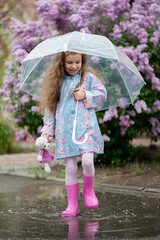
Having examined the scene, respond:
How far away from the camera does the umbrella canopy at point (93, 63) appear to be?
14.1 feet

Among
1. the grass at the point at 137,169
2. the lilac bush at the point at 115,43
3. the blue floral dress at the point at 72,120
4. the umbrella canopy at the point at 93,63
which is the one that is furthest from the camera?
the lilac bush at the point at 115,43

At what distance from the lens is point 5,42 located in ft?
53.7

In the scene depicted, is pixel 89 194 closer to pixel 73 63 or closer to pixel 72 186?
pixel 72 186

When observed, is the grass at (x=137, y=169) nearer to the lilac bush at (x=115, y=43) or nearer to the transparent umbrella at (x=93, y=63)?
the lilac bush at (x=115, y=43)

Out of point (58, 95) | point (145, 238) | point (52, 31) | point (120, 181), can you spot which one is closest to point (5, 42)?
point (52, 31)

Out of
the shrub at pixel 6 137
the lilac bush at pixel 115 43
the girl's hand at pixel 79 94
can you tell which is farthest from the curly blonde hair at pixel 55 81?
the shrub at pixel 6 137

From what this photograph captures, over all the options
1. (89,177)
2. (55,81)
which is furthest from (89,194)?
(55,81)

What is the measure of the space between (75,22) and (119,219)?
3.85 metres

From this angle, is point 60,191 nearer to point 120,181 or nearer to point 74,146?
point 120,181

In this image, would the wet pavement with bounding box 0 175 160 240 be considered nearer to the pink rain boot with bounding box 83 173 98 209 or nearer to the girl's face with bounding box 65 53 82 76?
the pink rain boot with bounding box 83 173 98 209

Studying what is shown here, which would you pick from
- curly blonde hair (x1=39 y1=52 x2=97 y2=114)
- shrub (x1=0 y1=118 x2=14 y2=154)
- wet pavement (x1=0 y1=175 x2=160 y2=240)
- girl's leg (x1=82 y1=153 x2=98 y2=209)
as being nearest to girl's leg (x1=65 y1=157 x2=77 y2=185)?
girl's leg (x1=82 y1=153 x2=98 y2=209)

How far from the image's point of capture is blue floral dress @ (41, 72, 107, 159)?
4.41 meters

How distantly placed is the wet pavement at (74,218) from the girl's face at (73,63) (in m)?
1.36

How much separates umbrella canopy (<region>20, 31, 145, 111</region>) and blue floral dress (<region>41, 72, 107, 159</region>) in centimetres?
33
